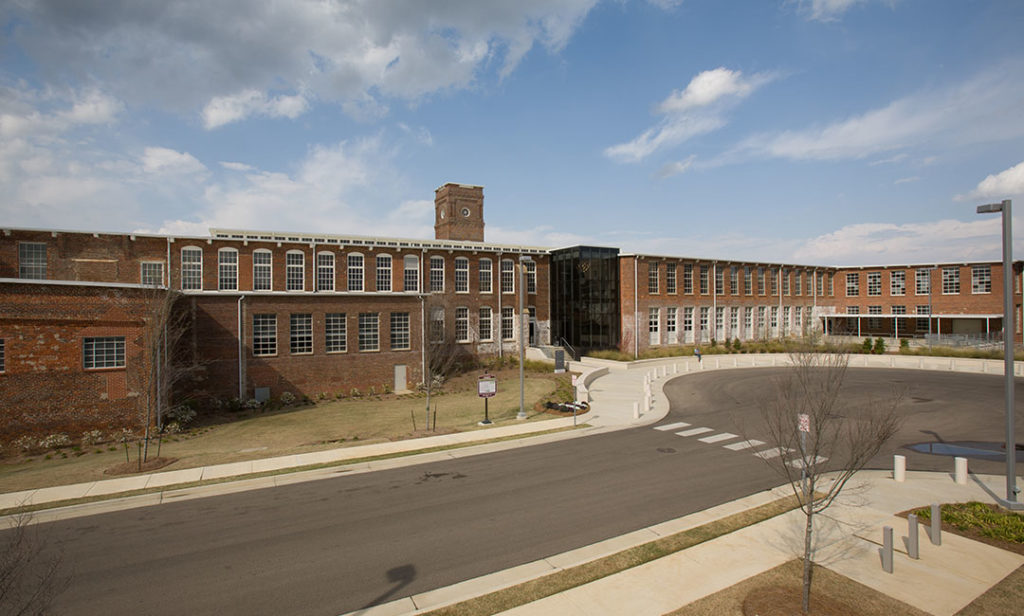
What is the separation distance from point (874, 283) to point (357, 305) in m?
62.6

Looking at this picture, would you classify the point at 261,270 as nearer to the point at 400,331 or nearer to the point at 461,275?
the point at 400,331

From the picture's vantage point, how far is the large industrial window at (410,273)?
4069cm

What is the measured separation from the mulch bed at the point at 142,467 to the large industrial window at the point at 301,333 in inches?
574

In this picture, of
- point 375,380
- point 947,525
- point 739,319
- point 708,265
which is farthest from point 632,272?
point 947,525

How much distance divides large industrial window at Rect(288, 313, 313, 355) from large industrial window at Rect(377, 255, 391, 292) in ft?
30.5

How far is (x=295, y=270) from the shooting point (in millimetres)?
37312

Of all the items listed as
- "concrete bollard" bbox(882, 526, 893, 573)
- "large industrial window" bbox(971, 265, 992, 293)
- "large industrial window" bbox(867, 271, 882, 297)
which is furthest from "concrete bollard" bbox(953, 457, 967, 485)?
"large industrial window" bbox(867, 271, 882, 297)

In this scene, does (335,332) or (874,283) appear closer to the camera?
(335,332)

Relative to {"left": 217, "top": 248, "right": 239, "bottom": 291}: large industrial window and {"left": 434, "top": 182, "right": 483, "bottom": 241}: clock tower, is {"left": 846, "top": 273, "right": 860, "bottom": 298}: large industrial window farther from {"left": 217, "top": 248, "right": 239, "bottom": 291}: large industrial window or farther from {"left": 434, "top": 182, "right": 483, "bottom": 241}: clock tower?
{"left": 217, "top": 248, "right": 239, "bottom": 291}: large industrial window

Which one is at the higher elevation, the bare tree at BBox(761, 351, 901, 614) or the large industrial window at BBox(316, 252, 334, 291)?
the large industrial window at BBox(316, 252, 334, 291)

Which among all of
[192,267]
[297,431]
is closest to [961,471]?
[297,431]

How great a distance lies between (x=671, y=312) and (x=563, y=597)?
44945mm

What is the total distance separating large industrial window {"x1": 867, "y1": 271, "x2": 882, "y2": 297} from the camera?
6112 cm

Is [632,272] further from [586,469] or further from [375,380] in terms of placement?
[586,469]
